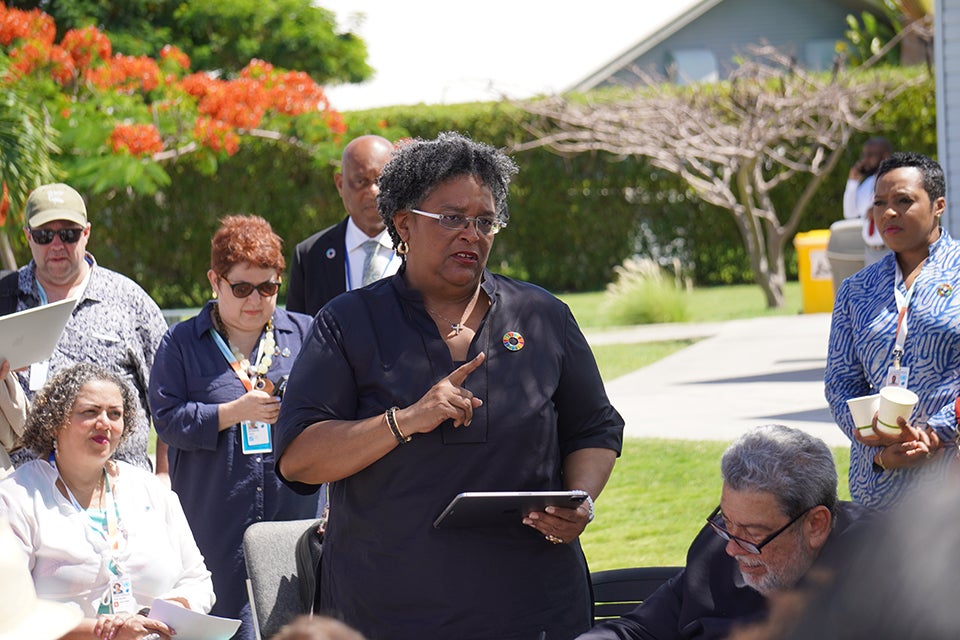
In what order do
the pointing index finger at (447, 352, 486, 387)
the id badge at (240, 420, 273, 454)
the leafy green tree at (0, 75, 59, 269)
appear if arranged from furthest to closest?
the leafy green tree at (0, 75, 59, 269)
the id badge at (240, 420, 273, 454)
the pointing index finger at (447, 352, 486, 387)

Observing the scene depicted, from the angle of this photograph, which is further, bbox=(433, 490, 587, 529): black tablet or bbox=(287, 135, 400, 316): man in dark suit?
bbox=(287, 135, 400, 316): man in dark suit

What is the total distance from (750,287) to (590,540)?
1762 centimetres

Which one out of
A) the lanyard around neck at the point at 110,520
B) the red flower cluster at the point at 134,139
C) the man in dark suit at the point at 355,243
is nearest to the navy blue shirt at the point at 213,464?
the lanyard around neck at the point at 110,520

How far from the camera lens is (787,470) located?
3330mm

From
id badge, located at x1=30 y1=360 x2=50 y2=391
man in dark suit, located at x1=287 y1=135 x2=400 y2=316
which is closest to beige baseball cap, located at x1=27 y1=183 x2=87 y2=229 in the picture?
id badge, located at x1=30 y1=360 x2=50 y2=391

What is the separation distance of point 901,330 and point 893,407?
0.42 meters

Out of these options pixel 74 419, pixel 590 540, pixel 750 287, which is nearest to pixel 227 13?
pixel 750 287

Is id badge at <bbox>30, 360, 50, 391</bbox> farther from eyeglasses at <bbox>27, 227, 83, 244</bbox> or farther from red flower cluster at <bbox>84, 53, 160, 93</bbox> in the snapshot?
red flower cluster at <bbox>84, 53, 160, 93</bbox>

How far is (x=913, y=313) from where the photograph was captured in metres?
4.58

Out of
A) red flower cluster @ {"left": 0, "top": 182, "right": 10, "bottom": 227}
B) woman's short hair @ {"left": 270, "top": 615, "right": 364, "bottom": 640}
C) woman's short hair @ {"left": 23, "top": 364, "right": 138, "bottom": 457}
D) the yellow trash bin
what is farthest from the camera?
the yellow trash bin

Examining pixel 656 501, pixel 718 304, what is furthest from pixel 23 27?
pixel 656 501

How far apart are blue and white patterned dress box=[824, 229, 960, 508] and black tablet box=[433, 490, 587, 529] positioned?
1608 mm

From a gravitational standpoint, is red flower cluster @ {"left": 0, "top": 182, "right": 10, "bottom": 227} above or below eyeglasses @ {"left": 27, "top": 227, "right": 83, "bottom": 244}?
below

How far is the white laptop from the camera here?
4371 mm
